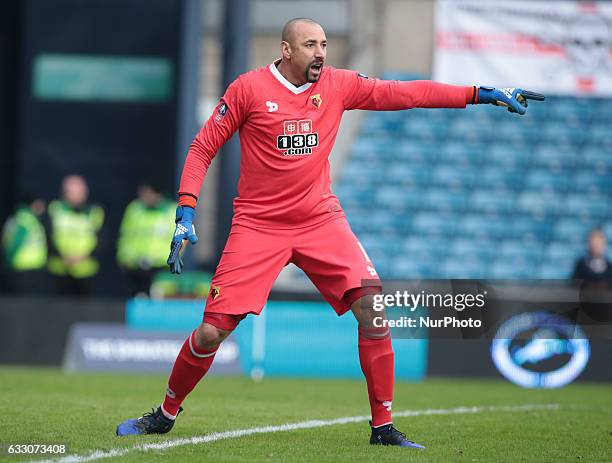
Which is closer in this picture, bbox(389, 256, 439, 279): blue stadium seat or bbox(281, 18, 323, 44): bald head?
bbox(281, 18, 323, 44): bald head

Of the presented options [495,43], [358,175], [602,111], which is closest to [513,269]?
[358,175]

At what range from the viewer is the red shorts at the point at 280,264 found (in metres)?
6.52

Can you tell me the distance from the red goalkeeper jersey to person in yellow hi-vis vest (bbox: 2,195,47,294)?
892 centimetres

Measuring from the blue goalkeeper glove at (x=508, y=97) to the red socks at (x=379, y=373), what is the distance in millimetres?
1410

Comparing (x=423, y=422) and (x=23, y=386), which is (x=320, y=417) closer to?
(x=423, y=422)

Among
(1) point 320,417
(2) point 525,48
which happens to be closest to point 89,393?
(1) point 320,417

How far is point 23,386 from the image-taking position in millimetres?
10477

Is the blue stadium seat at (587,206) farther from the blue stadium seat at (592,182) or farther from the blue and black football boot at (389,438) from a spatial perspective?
the blue and black football boot at (389,438)

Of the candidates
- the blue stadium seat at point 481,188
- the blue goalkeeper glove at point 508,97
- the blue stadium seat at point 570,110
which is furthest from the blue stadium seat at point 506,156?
the blue goalkeeper glove at point 508,97

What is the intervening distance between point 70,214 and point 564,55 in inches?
329

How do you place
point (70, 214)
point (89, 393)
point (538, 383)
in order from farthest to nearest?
1. point (70, 214)
2. point (538, 383)
3. point (89, 393)

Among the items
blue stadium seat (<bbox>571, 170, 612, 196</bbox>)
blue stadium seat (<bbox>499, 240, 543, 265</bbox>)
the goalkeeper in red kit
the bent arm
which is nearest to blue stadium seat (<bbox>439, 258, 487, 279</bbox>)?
→ blue stadium seat (<bbox>499, 240, 543, 265</bbox>)

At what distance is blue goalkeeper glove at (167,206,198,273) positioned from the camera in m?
6.44

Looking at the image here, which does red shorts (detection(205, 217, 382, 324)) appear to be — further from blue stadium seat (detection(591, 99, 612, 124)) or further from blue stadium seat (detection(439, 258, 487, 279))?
blue stadium seat (detection(591, 99, 612, 124))
